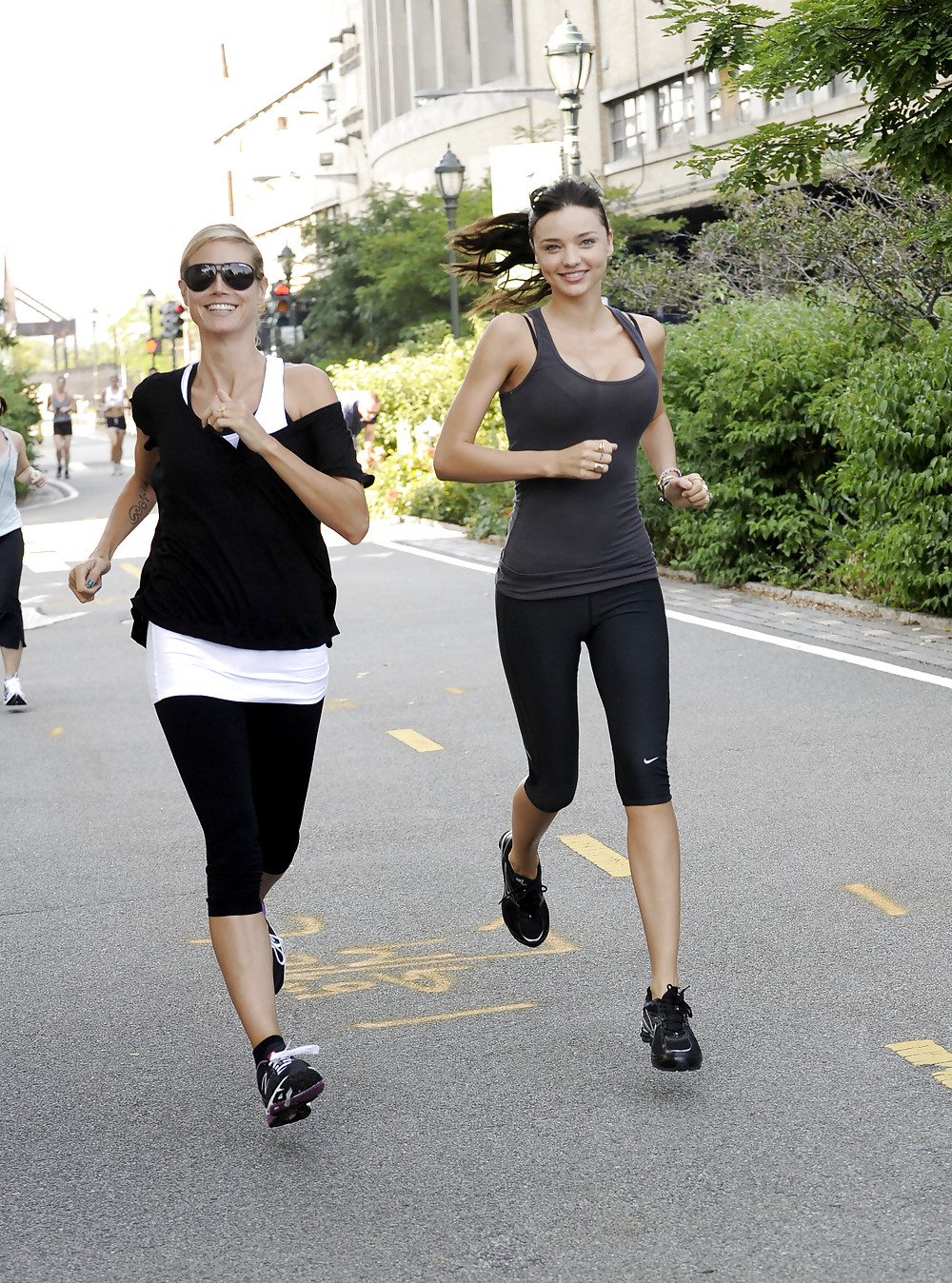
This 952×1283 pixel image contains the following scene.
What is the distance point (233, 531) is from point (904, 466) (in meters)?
7.90

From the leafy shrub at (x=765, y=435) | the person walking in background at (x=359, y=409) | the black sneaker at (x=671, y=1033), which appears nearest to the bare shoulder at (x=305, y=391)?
the black sneaker at (x=671, y=1033)

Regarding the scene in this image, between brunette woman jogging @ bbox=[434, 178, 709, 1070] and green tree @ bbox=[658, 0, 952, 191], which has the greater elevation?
green tree @ bbox=[658, 0, 952, 191]

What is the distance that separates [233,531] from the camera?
390cm

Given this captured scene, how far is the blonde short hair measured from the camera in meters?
3.94

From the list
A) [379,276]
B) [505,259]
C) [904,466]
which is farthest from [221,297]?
[379,276]

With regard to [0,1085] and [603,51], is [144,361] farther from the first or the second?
[0,1085]

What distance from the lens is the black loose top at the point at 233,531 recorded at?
3898 mm

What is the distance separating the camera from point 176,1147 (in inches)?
150

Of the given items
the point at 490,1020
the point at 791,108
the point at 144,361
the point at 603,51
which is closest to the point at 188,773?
the point at 490,1020

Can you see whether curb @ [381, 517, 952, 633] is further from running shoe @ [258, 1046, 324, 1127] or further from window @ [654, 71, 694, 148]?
window @ [654, 71, 694, 148]

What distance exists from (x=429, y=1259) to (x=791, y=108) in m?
32.7

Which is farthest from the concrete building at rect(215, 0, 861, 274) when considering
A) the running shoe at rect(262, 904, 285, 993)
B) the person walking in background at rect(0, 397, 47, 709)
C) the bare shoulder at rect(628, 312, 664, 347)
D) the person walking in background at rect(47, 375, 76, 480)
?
→ the running shoe at rect(262, 904, 285, 993)

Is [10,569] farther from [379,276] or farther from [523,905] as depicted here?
[379,276]

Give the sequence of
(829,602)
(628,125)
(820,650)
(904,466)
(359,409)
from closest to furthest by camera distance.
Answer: (820,650) → (904,466) → (829,602) → (359,409) → (628,125)
